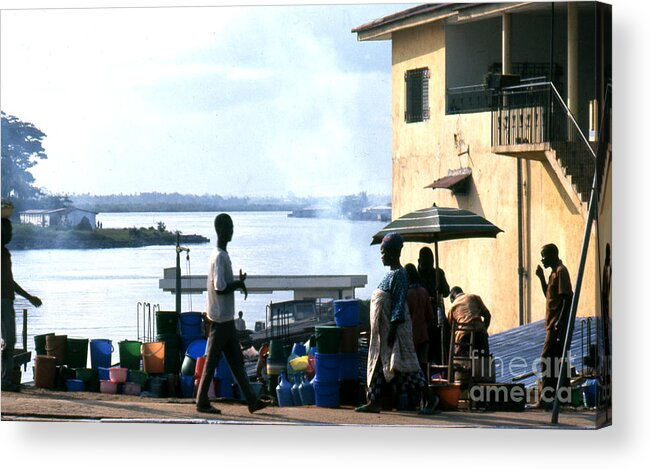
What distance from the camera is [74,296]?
1617 centimetres

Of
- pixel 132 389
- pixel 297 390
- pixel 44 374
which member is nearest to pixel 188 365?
pixel 132 389

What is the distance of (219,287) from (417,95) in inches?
126

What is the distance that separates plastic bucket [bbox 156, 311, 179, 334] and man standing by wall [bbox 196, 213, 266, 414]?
37.5 inches

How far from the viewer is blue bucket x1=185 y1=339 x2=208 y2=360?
636 inches

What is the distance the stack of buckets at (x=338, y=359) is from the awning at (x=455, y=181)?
1882 millimetres

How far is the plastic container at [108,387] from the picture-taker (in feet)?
53.7

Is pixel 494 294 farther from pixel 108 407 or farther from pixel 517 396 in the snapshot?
pixel 108 407

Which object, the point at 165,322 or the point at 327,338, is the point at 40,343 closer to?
the point at 165,322

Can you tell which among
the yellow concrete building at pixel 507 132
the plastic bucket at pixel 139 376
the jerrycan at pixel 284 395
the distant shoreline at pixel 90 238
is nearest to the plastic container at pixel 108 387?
the plastic bucket at pixel 139 376

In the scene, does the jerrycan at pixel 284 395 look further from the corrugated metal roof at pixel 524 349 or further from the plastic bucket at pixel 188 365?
the corrugated metal roof at pixel 524 349

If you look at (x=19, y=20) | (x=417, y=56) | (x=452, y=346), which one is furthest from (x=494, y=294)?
(x=19, y=20)

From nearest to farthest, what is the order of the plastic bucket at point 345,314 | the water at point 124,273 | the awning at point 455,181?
the plastic bucket at point 345,314, the water at point 124,273, the awning at point 455,181

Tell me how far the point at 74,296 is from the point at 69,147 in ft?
4.02

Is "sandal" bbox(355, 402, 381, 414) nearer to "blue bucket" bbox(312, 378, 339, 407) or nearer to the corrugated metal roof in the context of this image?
"blue bucket" bbox(312, 378, 339, 407)
